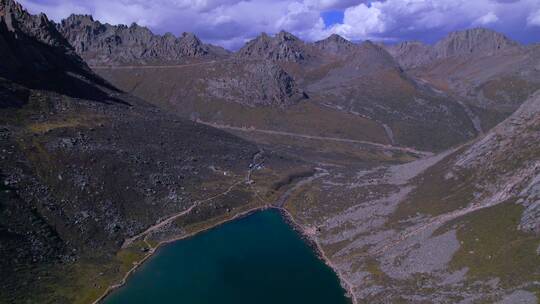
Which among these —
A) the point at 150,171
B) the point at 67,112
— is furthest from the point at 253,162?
the point at 67,112

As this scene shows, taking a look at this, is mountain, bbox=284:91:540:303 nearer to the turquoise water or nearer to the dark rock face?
the turquoise water

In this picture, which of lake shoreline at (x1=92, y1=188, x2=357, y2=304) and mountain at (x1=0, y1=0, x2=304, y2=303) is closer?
lake shoreline at (x1=92, y1=188, x2=357, y2=304)

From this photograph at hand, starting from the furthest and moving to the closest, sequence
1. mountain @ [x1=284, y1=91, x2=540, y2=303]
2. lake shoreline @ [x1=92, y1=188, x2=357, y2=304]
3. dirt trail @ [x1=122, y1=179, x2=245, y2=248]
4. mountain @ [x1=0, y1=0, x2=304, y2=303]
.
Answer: dirt trail @ [x1=122, y1=179, x2=245, y2=248]
mountain @ [x1=0, y1=0, x2=304, y2=303]
lake shoreline @ [x1=92, y1=188, x2=357, y2=304]
mountain @ [x1=284, y1=91, x2=540, y2=303]

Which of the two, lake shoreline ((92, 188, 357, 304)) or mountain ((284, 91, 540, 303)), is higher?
mountain ((284, 91, 540, 303))

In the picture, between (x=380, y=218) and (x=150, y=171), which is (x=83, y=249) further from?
(x=380, y=218)

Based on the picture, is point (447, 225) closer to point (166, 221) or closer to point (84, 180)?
point (166, 221)

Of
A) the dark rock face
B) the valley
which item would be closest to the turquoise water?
the valley

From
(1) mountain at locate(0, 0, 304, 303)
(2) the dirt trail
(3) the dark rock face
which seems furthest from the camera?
(3) the dark rock face
